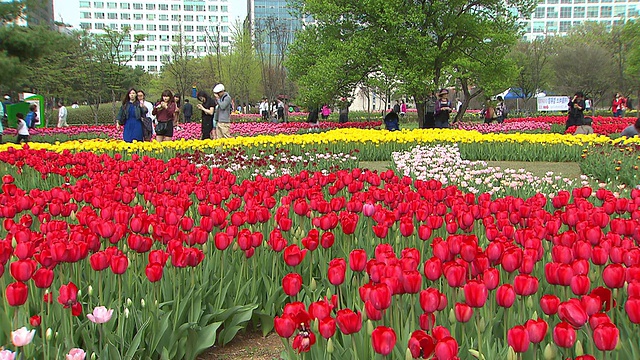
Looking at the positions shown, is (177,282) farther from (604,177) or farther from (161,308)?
(604,177)

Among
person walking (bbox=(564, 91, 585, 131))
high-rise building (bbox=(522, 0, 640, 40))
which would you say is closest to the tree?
person walking (bbox=(564, 91, 585, 131))

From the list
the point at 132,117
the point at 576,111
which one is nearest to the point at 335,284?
the point at 132,117

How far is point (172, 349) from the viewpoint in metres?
2.62

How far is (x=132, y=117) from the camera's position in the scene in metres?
12.6

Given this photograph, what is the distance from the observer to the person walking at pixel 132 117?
12.5 m

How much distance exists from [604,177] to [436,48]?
10.3 meters

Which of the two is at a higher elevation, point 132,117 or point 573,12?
point 573,12

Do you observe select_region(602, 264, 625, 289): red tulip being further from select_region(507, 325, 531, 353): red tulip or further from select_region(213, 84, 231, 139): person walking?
select_region(213, 84, 231, 139): person walking

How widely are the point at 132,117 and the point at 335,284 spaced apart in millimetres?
11066

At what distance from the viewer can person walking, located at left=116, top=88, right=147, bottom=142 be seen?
1247 centimetres

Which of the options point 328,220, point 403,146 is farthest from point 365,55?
point 328,220

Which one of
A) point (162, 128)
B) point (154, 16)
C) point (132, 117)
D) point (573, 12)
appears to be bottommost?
point (162, 128)

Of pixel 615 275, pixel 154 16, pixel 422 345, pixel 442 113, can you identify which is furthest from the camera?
pixel 154 16

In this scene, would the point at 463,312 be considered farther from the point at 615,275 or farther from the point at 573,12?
the point at 573,12
